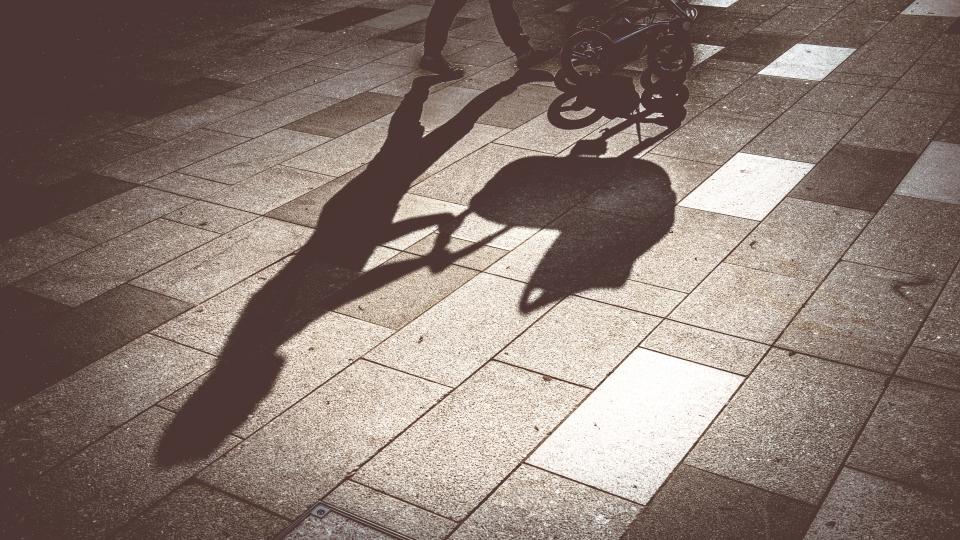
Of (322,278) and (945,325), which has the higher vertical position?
(322,278)

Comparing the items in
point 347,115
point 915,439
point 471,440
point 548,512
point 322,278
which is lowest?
point 915,439

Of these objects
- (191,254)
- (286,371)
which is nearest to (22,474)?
(286,371)

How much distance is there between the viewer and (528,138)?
817 cm

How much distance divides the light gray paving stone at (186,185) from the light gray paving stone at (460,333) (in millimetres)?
3061

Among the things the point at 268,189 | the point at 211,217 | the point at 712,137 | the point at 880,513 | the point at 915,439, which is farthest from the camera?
the point at 712,137

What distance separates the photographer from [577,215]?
668 cm

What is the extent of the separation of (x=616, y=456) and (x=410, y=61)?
746 cm

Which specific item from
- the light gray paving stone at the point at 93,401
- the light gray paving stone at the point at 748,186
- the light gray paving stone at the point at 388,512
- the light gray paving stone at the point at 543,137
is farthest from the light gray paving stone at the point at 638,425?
the light gray paving stone at the point at 543,137

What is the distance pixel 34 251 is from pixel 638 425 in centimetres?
521

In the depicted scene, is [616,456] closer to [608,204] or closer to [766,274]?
[766,274]

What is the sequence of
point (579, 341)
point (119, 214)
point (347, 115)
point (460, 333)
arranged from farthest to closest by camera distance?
1. point (347, 115)
2. point (119, 214)
3. point (460, 333)
4. point (579, 341)

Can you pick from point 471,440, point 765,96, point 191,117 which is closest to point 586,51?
point 765,96

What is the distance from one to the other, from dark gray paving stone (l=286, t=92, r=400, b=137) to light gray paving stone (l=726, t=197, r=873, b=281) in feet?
14.7

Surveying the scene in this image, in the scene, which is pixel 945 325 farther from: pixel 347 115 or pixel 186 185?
pixel 186 185
